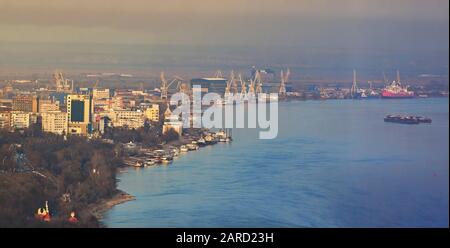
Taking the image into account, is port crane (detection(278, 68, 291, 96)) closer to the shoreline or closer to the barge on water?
the barge on water

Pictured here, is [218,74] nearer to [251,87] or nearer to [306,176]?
[251,87]

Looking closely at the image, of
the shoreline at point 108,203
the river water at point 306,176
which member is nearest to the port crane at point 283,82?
the river water at point 306,176

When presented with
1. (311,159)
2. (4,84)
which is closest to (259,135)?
(311,159)

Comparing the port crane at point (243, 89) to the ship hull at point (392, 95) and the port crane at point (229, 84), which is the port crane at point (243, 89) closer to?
the port crane at point (229, 84)

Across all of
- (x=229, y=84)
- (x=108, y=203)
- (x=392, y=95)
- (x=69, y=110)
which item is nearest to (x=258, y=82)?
(x=229, y=84)

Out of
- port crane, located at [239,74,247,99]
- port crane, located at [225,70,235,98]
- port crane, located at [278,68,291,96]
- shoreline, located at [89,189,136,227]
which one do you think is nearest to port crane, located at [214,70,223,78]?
port crane, located at [225,70,235,98]
